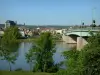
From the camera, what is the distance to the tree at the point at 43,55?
26.0 m

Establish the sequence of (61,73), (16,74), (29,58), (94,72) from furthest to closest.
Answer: (29,58) < (16,74) < (61,73) < (94,72)

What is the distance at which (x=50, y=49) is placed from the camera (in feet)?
89.5

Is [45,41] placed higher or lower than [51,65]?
higher

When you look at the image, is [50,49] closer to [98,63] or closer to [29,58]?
[29,58]

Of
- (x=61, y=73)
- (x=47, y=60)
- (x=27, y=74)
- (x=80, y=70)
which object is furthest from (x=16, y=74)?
(x=80, y=70)

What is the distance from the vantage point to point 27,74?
66.0 ft

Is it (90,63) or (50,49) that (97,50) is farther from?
(50,49)

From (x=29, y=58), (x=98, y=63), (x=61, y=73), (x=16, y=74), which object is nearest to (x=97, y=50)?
(x=98, y=63)

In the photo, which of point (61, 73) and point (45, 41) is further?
point (45, 41)

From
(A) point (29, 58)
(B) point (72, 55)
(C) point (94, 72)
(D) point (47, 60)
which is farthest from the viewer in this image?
(A) point (29, 58)

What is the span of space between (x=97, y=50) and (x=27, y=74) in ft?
41.0

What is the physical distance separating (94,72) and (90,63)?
0.87 ft

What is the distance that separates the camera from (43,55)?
88.1ft

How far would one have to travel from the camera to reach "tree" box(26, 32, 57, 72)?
2598cm
